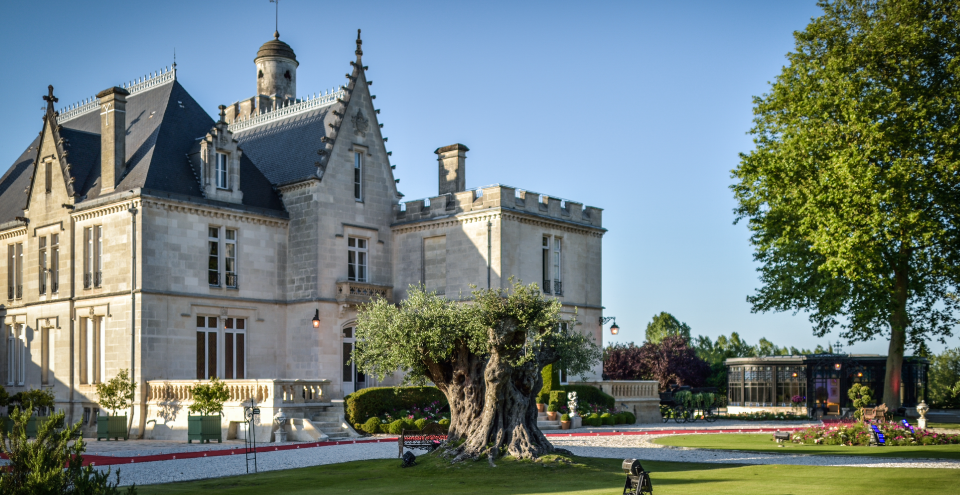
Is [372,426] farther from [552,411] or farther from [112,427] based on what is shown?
[112,427]

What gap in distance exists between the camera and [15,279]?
113ft

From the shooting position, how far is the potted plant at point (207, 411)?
25578 millimetres

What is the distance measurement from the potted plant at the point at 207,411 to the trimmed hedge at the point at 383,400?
154 inches

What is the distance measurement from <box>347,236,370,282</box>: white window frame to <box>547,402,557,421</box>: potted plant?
8225mm

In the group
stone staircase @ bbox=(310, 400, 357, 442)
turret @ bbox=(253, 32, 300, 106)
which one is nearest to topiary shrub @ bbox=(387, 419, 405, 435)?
stone staircase @ bbox=(310, 400, 357, 442)

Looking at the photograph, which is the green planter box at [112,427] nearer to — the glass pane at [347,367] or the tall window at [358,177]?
the glass pane at [347,367]

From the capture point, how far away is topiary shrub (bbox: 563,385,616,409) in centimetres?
3300

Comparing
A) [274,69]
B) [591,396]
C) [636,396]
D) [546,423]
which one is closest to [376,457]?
[546,423]

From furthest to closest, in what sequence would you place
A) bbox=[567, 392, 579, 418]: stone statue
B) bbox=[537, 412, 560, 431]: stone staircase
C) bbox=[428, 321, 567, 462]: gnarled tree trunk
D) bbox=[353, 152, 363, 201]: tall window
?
bbox=[353, 152, 363, 201]: tall window < bbox=[567, 392, 579, 418]: stone statue < bbox=[537, 412, 560, 431]: stone staircase < bbox=[428, 321, 567, 462]: gnarled tree trunk

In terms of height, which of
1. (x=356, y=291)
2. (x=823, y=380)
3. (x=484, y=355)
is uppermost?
(x=356, y=291)

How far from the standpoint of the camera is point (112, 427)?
27.8 metres

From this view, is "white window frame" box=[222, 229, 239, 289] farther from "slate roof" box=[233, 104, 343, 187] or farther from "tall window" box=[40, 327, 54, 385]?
"tall window" box=[40, 327, 54, 385]

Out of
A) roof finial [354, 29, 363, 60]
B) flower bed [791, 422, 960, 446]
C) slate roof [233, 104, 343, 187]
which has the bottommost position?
flower bed [791, 422, 960, 446]

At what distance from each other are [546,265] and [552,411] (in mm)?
5597
